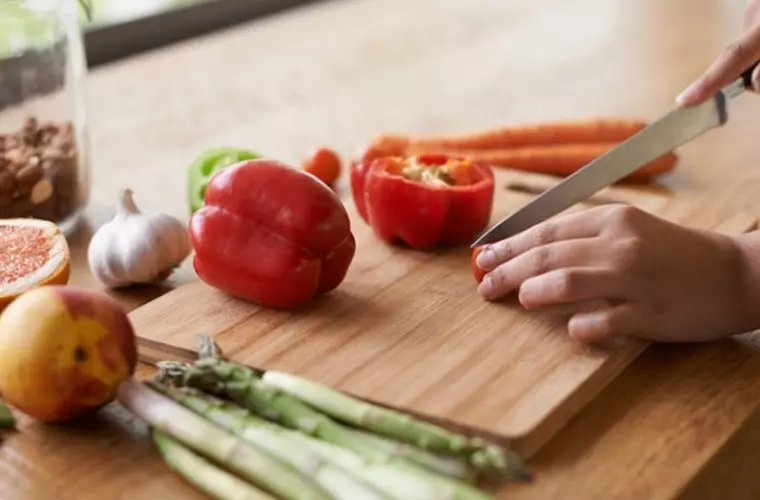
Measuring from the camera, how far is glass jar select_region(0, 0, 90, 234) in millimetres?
1240

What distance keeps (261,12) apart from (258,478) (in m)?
1.71

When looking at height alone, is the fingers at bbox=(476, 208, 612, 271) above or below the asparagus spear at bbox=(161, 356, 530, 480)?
above

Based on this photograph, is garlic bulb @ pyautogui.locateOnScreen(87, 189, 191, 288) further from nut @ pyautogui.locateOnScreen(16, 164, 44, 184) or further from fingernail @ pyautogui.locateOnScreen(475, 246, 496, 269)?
fingernail @ pyautogui.locateOnScreen(475, 246, 496, 269)

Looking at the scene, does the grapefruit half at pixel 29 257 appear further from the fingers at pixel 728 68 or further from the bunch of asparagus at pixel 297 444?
the fingers at pixel 728 68

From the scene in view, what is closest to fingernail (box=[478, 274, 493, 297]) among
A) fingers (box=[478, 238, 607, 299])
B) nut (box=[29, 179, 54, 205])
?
fingers (box=[478, 238, 607, 299])

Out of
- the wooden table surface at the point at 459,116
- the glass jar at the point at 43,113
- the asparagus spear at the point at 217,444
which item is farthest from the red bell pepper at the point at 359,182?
the asparagus spear at the point at 217,444

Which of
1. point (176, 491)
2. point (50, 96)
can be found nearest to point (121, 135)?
point (50, 96)

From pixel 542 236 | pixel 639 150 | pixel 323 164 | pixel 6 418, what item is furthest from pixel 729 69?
pixel 6 418

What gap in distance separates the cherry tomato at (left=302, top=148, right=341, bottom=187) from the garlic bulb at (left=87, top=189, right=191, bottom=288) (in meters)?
0.32

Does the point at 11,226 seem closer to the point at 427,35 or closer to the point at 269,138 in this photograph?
the point at 269,138

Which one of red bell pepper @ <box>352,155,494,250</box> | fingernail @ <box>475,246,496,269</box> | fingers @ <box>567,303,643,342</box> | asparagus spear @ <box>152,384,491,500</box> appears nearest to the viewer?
asparagus spear @ <box>152,384,491,500</box>

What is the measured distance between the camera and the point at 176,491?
Result: 0.81 meters

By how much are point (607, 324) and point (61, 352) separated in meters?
0.45

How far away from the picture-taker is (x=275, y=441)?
0.80 meters
